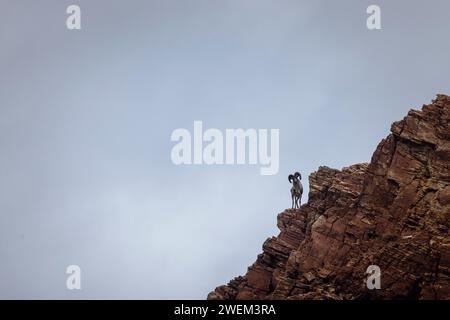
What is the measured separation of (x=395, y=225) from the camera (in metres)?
78.2

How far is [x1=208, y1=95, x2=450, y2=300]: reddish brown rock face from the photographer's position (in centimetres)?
7562

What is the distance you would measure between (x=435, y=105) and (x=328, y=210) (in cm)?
1289

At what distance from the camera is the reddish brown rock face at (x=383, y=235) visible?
75.6 meters

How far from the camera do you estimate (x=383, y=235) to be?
78.1m

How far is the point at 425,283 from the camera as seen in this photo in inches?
2945

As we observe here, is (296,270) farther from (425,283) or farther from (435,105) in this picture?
(435,105)
